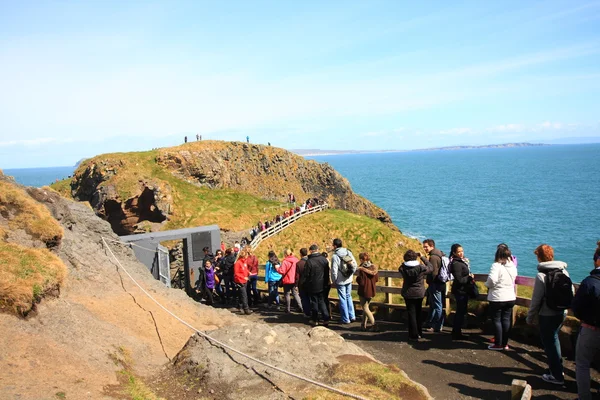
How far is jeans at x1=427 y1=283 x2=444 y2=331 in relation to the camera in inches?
410

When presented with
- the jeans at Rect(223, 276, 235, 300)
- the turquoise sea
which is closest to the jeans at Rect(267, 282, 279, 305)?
the jeans at Rect(223, 276, 235, 300)

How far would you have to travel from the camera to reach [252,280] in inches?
602

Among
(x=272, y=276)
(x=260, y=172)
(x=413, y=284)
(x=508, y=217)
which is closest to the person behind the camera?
(x=413, y=284)

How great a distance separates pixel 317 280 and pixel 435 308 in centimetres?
285

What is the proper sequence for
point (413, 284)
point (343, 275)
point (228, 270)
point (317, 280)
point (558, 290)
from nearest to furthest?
point (558, 290) < point (413, 284) < point (343, 275) < point (317, 280) < point (228, 270)

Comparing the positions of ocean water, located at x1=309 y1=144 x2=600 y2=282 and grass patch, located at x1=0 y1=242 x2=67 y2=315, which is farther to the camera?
ocean water, located at x1=309 y1=144 x2=600 y2=282

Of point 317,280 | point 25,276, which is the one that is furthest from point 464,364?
point 25,276

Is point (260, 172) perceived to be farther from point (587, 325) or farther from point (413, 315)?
point (587, 325)

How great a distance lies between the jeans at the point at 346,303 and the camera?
11745mm

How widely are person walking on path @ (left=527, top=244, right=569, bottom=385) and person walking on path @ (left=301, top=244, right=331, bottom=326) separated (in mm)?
5132

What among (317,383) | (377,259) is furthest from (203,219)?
(317,383)

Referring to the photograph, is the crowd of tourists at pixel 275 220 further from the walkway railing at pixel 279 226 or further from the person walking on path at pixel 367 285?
the person walking on path at pixel 367 285

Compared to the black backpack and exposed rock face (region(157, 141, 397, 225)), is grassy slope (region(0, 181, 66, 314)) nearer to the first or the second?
the black backpack

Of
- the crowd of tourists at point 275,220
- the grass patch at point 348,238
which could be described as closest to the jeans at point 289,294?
the grass patch at point 348,238
